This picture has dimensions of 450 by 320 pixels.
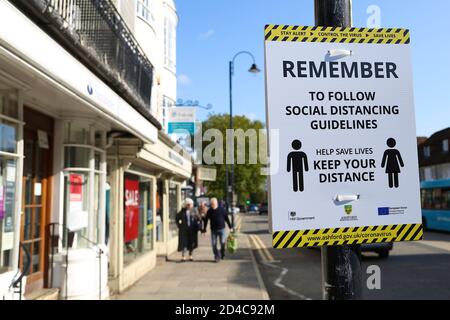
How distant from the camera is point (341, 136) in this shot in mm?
2137

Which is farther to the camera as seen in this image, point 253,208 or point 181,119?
point 253,208

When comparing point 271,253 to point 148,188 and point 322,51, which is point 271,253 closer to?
point 148,188

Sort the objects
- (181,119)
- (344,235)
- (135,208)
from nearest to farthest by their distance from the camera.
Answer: (344,235) → (135,208) → (181,119)

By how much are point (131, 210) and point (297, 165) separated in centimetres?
863

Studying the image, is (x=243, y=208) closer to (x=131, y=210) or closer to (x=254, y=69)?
(x=254, y=69)

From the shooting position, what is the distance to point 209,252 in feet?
52.6

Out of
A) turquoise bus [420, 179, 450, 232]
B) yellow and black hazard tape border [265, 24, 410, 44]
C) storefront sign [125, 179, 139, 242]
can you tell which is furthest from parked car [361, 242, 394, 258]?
turquoise bus [420, 179, 450, 232]

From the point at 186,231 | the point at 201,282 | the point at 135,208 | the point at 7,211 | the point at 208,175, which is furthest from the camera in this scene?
the point at 208,175

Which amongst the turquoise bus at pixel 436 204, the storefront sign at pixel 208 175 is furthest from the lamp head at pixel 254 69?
the turquoise bus at pixel 436 204

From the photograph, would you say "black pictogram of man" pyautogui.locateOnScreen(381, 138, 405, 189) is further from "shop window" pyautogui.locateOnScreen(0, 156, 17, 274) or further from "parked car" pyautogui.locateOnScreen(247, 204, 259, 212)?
"parked car" pyautogui.locateOnScreen(247, 204, 259, 212)

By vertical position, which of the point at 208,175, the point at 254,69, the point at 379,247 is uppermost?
the point at 254,69

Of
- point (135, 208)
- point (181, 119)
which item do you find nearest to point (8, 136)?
point (135, 208)

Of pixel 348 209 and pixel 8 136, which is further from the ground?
pixel 8 136

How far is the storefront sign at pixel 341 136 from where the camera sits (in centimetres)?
205
